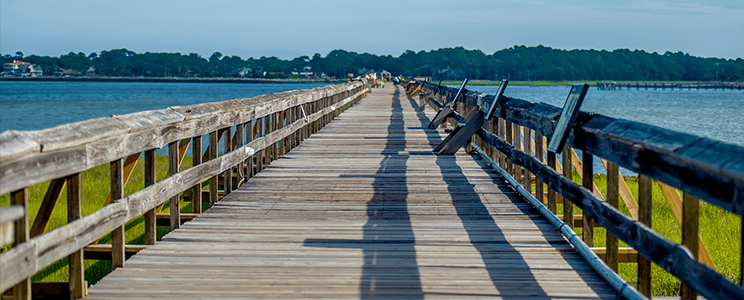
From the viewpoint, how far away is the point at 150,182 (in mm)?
4656

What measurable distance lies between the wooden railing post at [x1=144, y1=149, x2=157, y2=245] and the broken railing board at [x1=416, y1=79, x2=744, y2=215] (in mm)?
2999

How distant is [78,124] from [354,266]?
1917 millimetres

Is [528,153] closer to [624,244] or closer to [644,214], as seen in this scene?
[624,244]

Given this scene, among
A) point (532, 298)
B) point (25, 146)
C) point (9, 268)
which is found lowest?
point (532, 298)

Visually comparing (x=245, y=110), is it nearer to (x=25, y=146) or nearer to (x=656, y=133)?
(x=25, y=146)

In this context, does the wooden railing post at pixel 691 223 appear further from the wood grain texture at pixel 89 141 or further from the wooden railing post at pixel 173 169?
the wooden railing post at pixel 173 169

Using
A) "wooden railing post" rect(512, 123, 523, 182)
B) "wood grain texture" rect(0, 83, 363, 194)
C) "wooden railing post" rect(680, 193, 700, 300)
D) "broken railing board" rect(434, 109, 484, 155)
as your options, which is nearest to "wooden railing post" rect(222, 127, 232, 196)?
"wood grain texture" rect(0, 83, 363, 194)

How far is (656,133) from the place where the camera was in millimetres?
3227

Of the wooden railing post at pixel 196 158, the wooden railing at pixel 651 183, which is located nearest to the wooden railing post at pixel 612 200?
the wooden railing at pixel 651 183

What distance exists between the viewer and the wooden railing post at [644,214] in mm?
3538

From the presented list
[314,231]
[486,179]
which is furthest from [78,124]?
[486,179]

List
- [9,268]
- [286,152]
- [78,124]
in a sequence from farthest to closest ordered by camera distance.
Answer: [286,152], [78,124], [9,268]

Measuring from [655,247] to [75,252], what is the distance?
3.09 m

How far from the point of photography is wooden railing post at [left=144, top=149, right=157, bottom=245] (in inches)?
181
